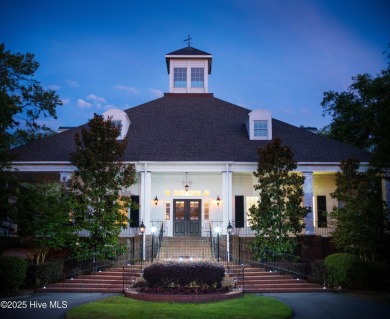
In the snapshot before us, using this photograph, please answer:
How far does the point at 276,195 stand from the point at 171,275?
7927 mm

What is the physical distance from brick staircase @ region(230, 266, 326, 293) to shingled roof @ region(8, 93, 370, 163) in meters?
7.20

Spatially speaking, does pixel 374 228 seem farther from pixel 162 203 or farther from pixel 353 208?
pixel 162 203

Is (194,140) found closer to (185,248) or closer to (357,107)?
(185,248)

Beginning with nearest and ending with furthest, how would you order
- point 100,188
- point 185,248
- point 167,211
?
point 100,188, point 185,248, point 167,211

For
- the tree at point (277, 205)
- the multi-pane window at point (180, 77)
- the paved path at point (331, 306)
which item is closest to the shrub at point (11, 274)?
the paved path at point (331, 306)

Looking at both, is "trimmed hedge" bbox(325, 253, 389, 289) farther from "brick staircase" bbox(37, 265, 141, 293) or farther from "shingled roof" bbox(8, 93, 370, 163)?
"brick staircase" bbox(37, 265, 141, 293)

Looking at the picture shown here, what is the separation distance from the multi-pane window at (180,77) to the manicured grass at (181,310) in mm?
20213

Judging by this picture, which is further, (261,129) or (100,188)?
(261,129)

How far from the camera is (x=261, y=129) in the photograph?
27.0m

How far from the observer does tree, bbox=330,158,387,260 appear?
20.2 metres

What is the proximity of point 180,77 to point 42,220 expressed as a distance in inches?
661

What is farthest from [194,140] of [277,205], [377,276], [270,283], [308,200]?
[377,276]

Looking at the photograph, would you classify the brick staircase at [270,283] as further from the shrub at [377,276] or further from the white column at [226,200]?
the white column at [226,200]

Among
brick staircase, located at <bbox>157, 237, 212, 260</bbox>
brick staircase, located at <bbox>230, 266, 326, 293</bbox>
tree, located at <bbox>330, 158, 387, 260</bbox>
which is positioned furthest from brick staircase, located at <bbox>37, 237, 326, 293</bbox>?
tree, located at <bbox>330, 158, 387, 260</bbox>
